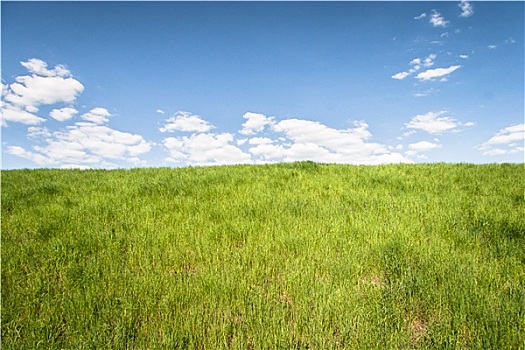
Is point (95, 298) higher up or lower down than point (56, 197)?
lower down

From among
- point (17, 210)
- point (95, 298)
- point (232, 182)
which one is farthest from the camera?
point (232, 182)

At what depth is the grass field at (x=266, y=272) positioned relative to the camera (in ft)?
8.87

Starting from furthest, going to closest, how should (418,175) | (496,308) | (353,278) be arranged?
(418,175) < (353,278) < (496,308)

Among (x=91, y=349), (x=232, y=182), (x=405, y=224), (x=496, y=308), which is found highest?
(x=232, y=182)

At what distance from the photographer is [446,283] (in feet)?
11.1

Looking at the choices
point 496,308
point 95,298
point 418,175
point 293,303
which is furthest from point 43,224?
point 418,175

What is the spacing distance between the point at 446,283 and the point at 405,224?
206 cm

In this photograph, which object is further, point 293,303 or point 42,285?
point 42,285

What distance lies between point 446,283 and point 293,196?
4.02m

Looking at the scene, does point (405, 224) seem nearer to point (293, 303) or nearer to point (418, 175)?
point (293, 303)

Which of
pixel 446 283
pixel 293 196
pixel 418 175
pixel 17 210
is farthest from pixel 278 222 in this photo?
pixel 418 175

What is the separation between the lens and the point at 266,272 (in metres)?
3.74

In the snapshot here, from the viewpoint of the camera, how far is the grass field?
8.87 feet

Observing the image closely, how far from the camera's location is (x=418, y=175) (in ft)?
32.7
